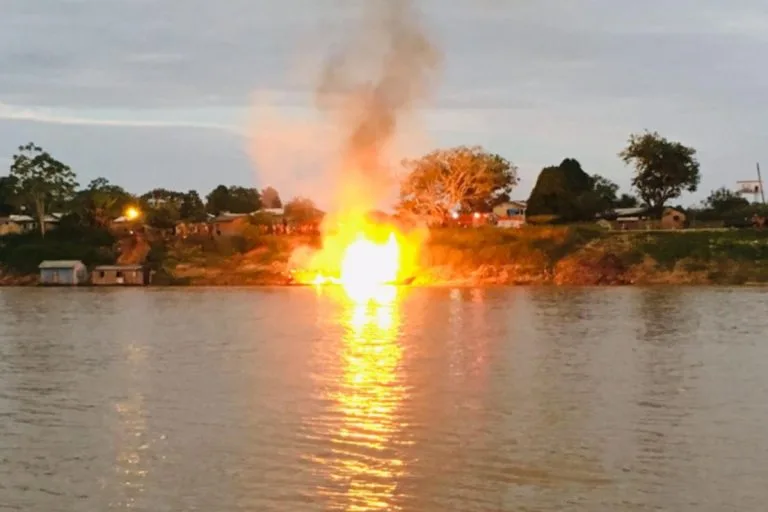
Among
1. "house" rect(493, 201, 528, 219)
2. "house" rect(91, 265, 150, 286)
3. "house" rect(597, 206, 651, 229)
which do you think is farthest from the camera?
"house" rect(493, 201, 528, 219)

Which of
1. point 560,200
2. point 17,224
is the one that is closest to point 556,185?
point 560,200

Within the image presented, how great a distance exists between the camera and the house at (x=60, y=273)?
103062 mm

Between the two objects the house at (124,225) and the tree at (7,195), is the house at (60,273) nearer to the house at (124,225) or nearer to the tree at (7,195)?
the house at (124,225)

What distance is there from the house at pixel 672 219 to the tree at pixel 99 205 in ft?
222

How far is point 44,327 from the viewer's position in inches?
2146

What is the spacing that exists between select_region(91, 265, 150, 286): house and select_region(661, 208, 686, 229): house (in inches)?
2254

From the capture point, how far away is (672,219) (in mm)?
119000

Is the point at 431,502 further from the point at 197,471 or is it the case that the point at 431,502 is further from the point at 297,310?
the point at 297,310

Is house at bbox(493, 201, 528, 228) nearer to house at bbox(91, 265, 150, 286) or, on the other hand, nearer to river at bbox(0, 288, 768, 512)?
house at bbox(91, 265, 150, 286)

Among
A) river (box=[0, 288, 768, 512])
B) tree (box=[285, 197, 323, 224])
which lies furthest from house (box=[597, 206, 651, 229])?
river (box=[0, 288, 768, 512])

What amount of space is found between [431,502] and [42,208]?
116 metres

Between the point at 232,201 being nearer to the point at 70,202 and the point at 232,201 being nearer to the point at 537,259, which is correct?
the point at 70,202

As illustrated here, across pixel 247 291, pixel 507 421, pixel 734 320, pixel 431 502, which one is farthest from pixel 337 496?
pixel 247 291

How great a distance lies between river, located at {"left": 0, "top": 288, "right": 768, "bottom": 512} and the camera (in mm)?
18859
